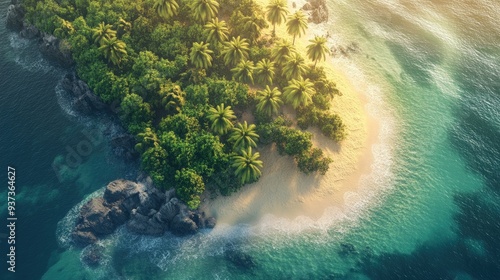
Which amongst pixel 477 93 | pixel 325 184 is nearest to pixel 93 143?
pixel 325 184

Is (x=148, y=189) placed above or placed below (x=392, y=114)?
below

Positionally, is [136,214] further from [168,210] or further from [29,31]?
[29,31]

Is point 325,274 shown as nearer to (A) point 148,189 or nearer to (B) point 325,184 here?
(B) point 325,184

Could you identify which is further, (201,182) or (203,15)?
(203,15)

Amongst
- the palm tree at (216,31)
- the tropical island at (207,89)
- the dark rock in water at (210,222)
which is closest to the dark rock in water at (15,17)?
the tropical island at (207,89)

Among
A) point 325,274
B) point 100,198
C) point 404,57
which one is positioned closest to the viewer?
point 325,274

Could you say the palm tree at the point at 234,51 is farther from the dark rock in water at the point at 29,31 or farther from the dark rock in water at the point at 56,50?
the dark rock in water at the point at 29,31
